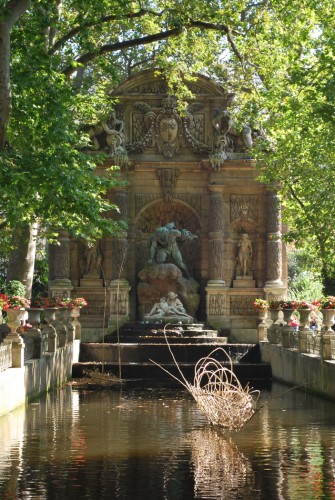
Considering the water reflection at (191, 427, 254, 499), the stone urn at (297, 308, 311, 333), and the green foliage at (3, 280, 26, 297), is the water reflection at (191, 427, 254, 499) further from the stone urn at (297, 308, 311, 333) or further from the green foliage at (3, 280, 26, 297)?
the green foliage at (3, 280, 26, 297)

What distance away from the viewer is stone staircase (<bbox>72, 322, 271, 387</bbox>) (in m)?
27.8

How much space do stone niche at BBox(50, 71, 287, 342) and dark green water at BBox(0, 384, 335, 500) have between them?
12744 millimetres

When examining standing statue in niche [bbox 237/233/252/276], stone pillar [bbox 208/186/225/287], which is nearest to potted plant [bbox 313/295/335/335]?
stone pillar [bbox 208/186/225/287]

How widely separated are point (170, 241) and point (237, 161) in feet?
10.9

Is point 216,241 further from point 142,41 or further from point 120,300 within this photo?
point 142,41

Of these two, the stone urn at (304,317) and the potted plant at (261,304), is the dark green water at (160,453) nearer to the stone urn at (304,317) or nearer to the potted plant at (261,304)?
the stone urn at (304,317)

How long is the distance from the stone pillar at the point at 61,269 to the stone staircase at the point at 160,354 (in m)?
2.47

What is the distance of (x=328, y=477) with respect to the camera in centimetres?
1240

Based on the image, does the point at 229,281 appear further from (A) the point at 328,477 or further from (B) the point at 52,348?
(A) the point at 328,477

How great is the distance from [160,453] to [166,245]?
64.6 ft

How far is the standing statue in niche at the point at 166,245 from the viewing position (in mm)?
33719

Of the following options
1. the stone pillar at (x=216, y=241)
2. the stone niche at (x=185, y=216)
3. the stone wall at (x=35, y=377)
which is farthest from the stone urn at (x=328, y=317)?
the stone pillar at (x=216, y=241)

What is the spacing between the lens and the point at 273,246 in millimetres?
34188

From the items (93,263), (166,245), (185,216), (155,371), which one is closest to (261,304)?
(166,245)
